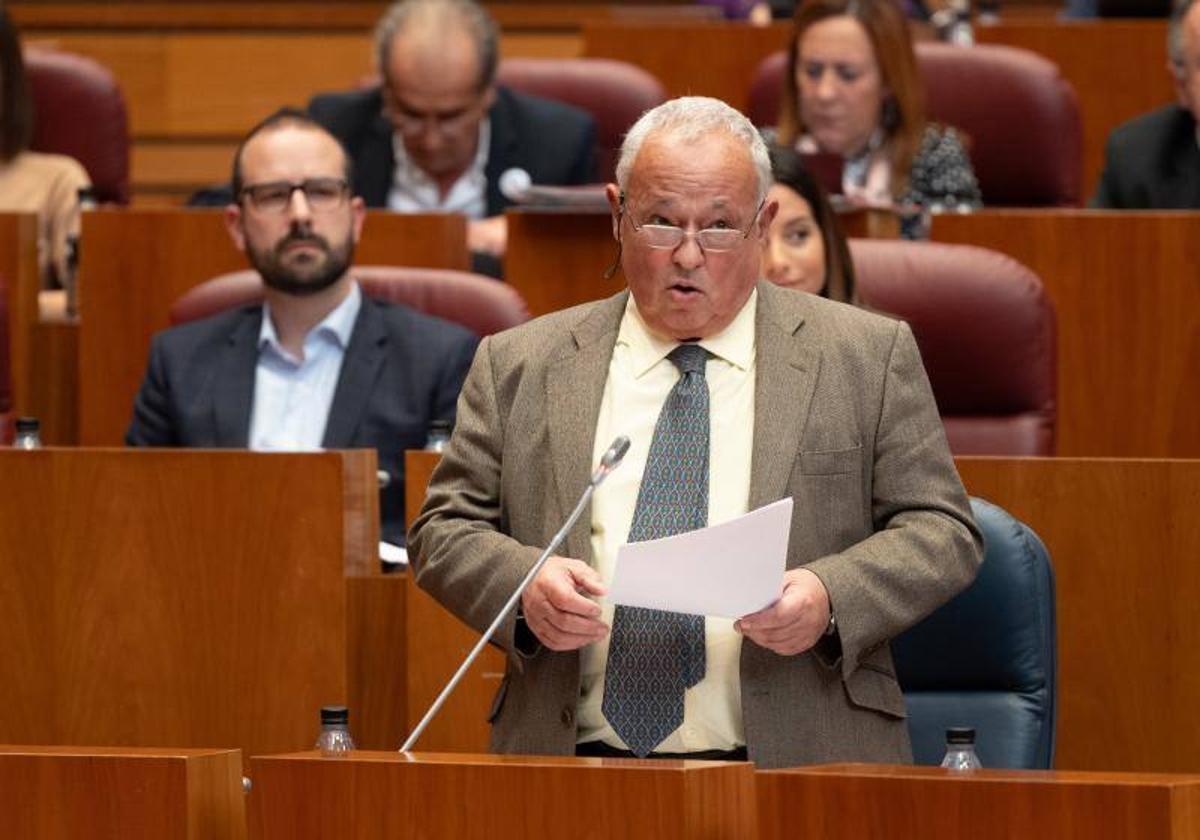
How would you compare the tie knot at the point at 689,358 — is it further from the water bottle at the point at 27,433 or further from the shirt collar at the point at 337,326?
the shirt collar at the point at 337,326

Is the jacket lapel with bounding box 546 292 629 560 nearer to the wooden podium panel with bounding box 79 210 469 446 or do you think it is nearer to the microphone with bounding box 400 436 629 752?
the microphone with bounding box 400 436 629 752

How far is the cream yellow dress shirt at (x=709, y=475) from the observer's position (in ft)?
6.59

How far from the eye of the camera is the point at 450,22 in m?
4.02

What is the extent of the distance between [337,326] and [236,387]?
0.15 metres

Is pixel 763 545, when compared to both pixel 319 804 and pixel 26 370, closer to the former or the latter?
pixel 319 804

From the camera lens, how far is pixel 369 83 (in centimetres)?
461

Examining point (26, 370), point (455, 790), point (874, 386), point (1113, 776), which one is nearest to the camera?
point (1113, 776)

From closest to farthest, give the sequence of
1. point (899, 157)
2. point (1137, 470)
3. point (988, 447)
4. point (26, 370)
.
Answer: point (1137, 470) → point (988, 447) → point (26, 370) → point (899, 157)

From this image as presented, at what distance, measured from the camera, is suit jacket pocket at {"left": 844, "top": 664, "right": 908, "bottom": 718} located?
6.63 ft

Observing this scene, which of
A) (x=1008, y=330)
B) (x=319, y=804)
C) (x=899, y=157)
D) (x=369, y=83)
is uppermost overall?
(x=369, y=83)

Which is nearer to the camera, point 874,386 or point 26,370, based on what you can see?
point 874,386

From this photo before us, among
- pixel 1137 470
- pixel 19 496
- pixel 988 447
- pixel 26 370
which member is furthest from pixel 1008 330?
pixel 26 370

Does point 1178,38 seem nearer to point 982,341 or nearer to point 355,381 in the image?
point 982,341

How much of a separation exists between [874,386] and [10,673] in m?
0.98
